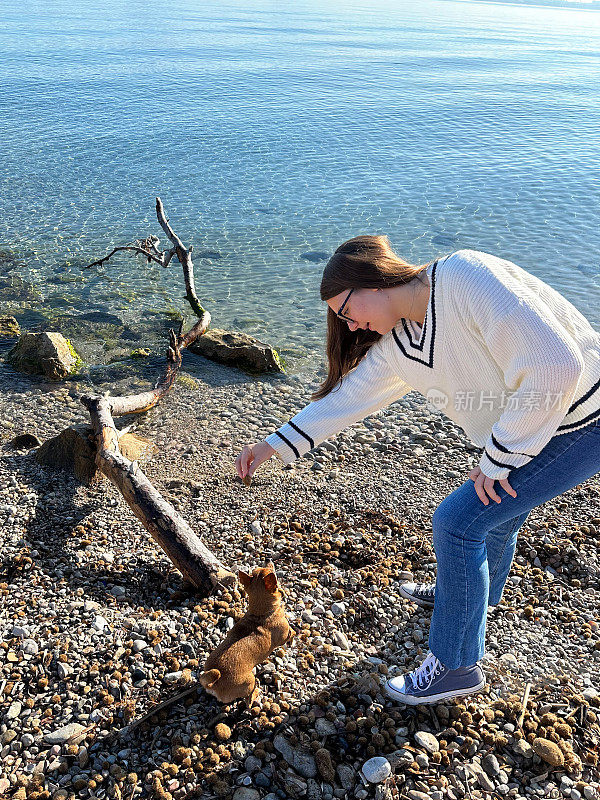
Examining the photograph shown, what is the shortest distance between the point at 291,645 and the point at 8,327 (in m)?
7.04

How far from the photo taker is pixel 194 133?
2202 centimetres

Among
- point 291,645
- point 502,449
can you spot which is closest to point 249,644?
point 291,645

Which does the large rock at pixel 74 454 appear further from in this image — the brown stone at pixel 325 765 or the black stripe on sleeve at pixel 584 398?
the black stripe on sleeve at pixel 584 398

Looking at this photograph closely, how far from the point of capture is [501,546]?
11.3 ft

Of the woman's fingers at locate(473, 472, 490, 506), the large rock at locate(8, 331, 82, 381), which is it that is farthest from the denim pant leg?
the large rock at locate(8, 331, 82, 381)

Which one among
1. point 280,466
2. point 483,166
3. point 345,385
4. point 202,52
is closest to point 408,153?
point 483,166

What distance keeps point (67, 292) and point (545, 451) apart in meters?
9.53

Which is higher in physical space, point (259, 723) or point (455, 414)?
point (455, 414)

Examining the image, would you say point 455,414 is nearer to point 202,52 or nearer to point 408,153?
point 408,153

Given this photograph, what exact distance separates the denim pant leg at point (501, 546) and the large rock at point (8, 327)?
24.6ft

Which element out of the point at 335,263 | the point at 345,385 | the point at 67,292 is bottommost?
the point at 67,292

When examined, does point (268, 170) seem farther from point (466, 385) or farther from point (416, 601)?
point (466, 385)

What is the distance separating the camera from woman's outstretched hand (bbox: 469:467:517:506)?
2736 mm

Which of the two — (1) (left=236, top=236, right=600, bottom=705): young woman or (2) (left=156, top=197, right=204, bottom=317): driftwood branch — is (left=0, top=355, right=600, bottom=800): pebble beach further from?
(2) (left=156, top=197, right=204, bottom=317): driftwood branch
